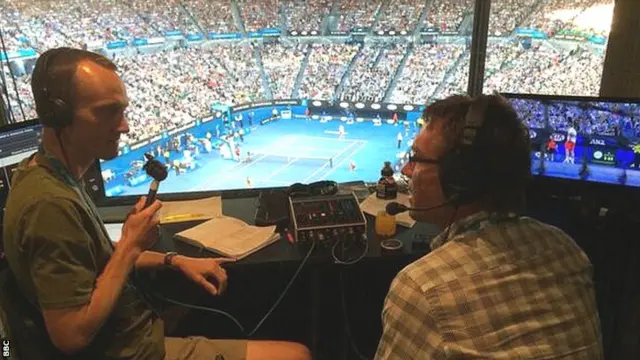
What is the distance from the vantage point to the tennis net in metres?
2.56

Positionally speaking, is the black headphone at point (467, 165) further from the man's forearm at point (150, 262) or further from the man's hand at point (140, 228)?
the man's forearm at point (150, 262)

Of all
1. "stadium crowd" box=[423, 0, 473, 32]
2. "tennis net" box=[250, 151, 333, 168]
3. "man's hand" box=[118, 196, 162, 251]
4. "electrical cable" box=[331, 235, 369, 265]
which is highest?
"stadium crowd" box=[423, 0, 473, 32]

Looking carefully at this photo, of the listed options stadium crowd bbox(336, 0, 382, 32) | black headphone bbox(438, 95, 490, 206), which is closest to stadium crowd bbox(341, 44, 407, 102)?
stadium crowd bbox(336, 0, 382, 32)

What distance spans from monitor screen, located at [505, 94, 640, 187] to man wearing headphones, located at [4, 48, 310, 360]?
1.43 meters

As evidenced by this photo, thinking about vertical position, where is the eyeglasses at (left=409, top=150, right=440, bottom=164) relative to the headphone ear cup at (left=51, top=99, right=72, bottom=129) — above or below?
below

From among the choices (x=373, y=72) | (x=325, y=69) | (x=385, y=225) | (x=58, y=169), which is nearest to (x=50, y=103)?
(x=58, y=169)

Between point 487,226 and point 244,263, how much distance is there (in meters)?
0.88

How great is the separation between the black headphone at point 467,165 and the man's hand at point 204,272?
0.78 meters

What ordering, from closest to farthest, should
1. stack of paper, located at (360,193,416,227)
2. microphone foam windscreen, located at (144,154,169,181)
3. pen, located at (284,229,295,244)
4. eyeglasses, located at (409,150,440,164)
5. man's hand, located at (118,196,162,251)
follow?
eyeglasses, located at (409,150,440,164) → man's hand, located at (118,196,162,251) → microphone foam windscreen, located at (144,154,169,181) → pen, located at (284,229,295,244) → stack of paper, located at (360,193,416,227)

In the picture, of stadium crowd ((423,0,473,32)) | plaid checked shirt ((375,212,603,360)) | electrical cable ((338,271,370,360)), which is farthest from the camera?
stadium crowd ((423,0,473,32))

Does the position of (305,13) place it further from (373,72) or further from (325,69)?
(373,72)

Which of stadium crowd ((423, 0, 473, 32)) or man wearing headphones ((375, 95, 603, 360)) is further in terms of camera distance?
stadium crowd ((423, 0, 473, 32))

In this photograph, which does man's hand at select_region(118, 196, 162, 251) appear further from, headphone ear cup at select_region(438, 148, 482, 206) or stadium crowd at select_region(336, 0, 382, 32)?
stadium crowd at select_region(336, 0, 382, 32)

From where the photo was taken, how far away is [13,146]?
1.74 metres
